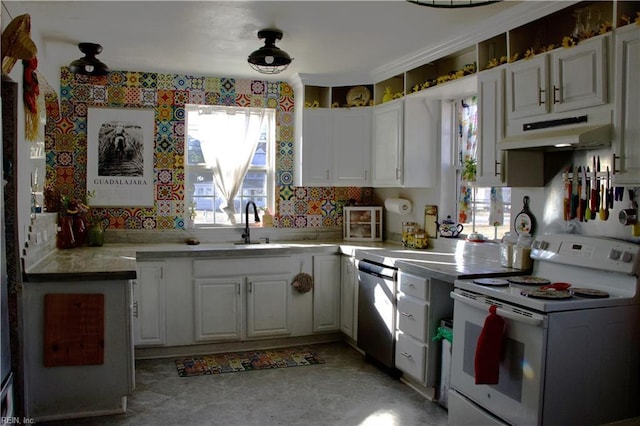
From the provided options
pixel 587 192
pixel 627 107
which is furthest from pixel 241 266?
pixel 627 107

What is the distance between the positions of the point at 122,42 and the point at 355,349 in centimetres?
301

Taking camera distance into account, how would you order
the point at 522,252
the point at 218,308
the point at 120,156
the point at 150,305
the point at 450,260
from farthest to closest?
the point at 120,156
the point at 218,308
the point at 150,305
the point at 450,260
the point at 522,252

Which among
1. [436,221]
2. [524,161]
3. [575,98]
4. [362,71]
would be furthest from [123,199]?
[575,98]

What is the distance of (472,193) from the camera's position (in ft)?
14.2

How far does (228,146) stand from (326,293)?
1.63 metres

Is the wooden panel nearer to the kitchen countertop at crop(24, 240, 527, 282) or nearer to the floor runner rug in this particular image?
the kitchen countertop at crop(24, 240, 527, 282)

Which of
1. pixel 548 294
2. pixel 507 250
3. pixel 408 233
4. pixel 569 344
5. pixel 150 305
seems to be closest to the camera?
pixel 569 344

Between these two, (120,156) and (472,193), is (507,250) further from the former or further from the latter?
→ (120,156)

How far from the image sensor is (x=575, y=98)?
2.84m

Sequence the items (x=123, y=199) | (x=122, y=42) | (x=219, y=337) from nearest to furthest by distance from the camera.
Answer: (x=122, y=42) → (x=219, y=337) → (x=123, y=199)

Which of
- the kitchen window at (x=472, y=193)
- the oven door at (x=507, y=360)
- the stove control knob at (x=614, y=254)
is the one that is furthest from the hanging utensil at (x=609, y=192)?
the kitchen window at (x=472, y=193)

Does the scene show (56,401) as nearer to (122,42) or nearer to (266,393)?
(266,393)

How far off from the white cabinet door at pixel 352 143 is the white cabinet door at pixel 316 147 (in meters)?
0.06

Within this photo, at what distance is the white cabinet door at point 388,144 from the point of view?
459cm
